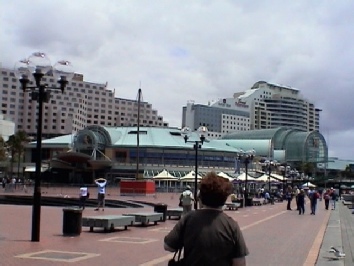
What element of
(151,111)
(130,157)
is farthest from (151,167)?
(151,111)

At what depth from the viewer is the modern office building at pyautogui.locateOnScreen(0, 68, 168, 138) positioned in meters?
160

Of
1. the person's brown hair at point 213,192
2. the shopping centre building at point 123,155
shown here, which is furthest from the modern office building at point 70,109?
the person's brown hair at point 213,192

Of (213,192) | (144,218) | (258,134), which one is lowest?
(144,218)

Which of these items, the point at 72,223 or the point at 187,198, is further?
the point at 187,198

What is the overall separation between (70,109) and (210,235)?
6666 inches

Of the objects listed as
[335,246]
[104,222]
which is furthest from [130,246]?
[335,246]

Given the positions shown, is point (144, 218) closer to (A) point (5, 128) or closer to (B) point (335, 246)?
(B) point (335, 246)

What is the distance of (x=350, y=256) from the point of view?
13516 mm

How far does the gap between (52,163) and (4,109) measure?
68.6 meters

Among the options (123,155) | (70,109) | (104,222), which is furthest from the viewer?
(70,109)

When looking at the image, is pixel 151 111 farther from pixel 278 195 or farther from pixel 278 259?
pixel 278 259

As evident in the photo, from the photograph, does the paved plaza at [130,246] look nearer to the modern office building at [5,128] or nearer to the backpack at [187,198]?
the backpack at [187,198]

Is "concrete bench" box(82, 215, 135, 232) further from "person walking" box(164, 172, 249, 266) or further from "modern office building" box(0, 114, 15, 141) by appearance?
"modern office building" box(0, 114, 15, 141)

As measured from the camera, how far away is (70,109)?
17038 centimetres
